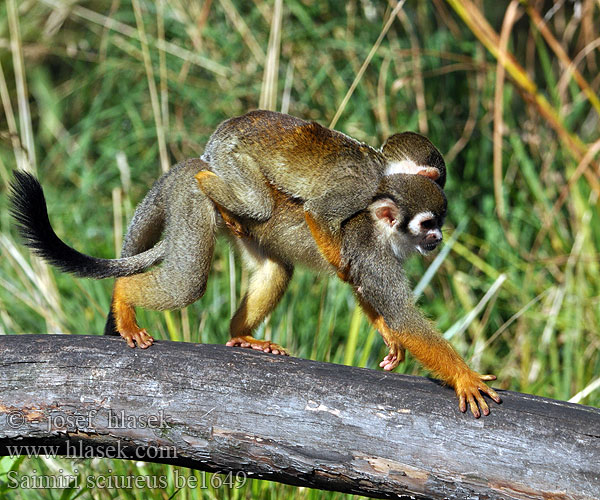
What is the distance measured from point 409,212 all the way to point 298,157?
0.54 metres

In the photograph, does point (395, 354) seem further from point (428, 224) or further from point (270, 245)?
point (270, 245)

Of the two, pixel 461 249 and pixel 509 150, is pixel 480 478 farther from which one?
pixel 509 150

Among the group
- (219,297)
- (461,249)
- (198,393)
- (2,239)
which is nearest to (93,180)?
(2,239)

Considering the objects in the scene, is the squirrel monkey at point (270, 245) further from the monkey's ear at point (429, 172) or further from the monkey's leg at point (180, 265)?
the monkey's ear at point (429, 172)

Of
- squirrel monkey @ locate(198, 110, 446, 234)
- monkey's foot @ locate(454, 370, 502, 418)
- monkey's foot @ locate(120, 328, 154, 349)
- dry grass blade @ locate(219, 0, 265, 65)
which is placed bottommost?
monkey's foot @ locate(454, 370, 502, 418)

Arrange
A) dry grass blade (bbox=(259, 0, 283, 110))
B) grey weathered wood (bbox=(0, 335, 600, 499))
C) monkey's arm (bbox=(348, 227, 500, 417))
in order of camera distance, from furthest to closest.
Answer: dry grass blade (bbox=(259, 0, 283, 110)) → monkey's arm (bbox=(348, 227, 500, 417)) → grey weathered wood (bbox=(0, 335, 600, 499))

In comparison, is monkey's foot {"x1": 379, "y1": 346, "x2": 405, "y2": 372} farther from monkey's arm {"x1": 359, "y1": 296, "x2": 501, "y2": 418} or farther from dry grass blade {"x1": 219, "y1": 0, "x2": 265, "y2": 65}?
dry grass blade {"x1": 219, "y1": 0, "x2": 265, "y2": 65}

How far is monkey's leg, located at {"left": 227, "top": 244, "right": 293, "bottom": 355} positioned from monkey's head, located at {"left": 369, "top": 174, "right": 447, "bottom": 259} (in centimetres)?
58

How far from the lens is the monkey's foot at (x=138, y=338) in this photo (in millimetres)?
2748

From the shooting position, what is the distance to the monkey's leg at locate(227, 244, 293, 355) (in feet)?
11.2

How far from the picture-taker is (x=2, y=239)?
4.54 metres

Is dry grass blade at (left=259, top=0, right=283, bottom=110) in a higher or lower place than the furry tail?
higher

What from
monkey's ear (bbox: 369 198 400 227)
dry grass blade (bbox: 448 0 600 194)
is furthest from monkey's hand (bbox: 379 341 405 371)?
dry grass blade (bbox: 448 0 600 194)

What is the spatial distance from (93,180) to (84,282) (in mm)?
1513
